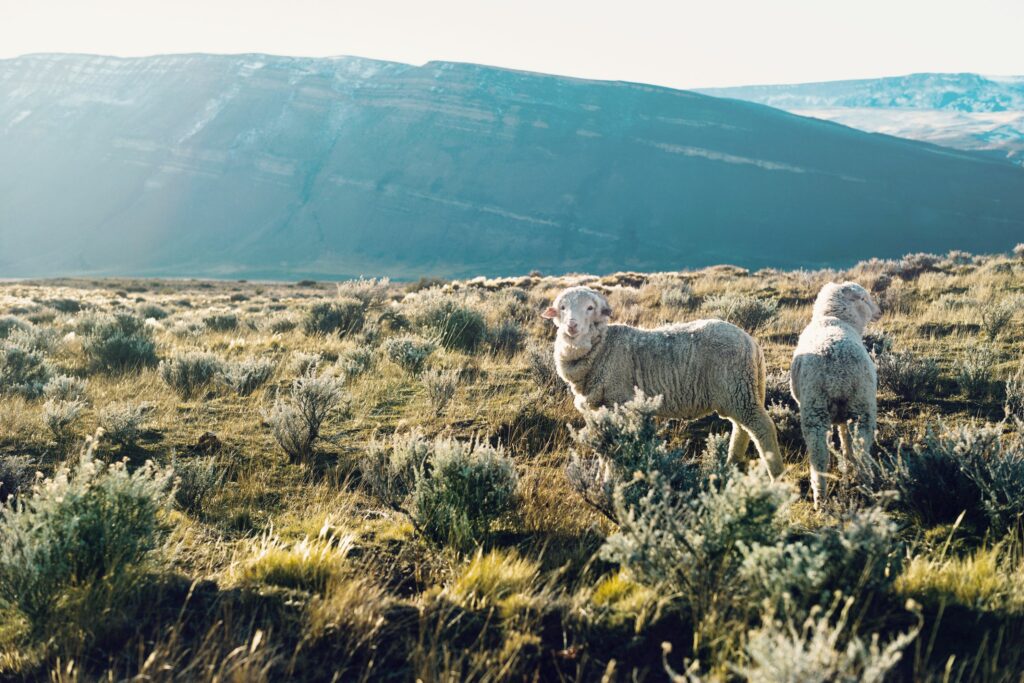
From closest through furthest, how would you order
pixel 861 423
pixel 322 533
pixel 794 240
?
pixel 322 533
pixel 861 423
pixel 794 240

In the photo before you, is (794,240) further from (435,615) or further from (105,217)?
(105,217)

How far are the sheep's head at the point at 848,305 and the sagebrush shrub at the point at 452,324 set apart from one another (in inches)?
222

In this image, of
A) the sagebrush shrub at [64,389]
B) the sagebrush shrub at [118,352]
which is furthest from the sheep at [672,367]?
the sagebrush shrub at [118,352]

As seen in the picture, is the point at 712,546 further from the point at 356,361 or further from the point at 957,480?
the point at 356,361

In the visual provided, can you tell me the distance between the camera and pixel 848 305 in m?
5.82

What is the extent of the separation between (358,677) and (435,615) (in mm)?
483

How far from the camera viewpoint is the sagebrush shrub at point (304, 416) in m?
5.81

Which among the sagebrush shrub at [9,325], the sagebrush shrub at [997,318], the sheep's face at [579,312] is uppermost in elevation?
the sheep's face at [579,312]

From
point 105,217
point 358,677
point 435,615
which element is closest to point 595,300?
point 435,615

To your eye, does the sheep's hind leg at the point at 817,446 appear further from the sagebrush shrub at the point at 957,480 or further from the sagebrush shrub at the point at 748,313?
the sagebrush shrub at the point at 748,313

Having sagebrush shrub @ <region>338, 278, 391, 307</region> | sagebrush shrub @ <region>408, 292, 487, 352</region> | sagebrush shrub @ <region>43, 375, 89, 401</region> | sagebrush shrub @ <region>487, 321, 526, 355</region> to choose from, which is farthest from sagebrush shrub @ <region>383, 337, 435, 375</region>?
sagebrush shrub @ <region>338, 278, 391, 307</region>

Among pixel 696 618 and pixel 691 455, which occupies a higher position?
pixel 696 618

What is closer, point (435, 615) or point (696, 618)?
point (696, 618)

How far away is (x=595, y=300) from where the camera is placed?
5.84m
